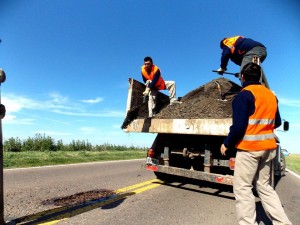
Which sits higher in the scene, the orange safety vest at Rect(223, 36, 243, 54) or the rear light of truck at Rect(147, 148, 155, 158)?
the orange safety vest at Rect(223, 36, 243, 54)

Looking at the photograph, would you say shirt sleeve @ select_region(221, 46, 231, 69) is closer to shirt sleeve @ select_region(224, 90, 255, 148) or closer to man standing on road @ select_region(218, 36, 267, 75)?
man standing on road @ select_region(218, 36, 267, 75)

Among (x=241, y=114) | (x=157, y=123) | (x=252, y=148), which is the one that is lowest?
(x=252, y=148)

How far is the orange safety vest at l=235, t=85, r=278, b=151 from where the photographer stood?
352 centimetres

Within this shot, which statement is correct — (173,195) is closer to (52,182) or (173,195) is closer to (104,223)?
(104,223)

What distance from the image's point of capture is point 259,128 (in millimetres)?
3549

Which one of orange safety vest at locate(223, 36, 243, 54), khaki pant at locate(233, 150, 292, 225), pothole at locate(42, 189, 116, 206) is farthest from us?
orange safety vest at locate(223, 36, 243, 54)

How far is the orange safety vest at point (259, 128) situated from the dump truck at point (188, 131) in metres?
1.79

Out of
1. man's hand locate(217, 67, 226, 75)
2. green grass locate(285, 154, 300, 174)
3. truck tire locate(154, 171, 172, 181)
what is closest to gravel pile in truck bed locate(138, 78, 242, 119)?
man's hand locate(217, 67, 226, 75)

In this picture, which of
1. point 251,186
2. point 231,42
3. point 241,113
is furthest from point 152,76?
point 251,186

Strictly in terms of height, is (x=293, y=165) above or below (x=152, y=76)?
below

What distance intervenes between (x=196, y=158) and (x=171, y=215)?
2.70 m

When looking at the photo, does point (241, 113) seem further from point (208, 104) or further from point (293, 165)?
point (293, 165)

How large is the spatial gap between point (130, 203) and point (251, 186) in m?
2.51

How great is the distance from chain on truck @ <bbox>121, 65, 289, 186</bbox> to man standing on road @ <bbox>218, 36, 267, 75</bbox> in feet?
1.79
